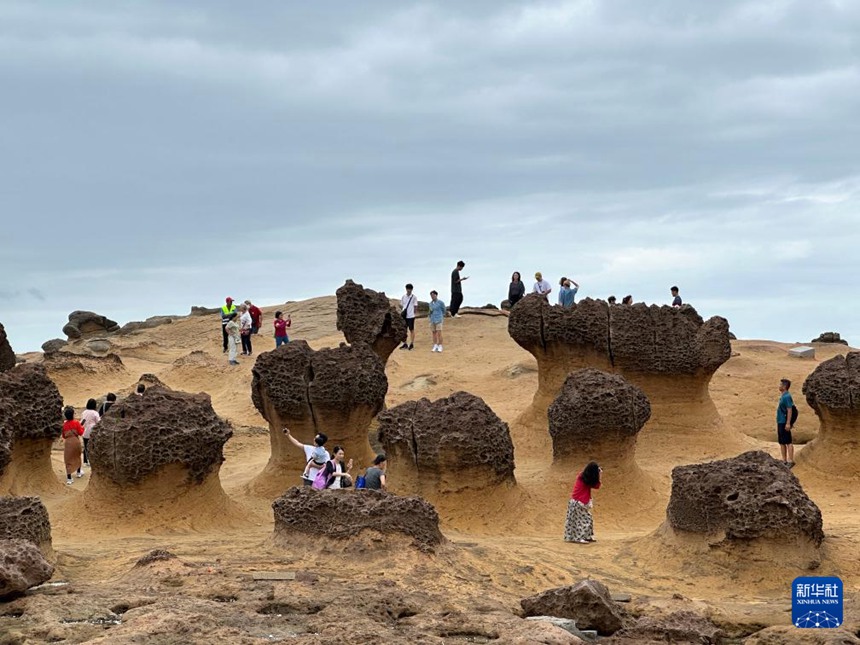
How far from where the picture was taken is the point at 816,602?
24.2ft

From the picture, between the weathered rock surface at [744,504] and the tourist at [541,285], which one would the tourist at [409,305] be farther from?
the weathered rock surface at [744,504]

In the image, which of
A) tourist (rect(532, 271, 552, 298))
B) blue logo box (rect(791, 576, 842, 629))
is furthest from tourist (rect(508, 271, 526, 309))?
blue logo box (rect(791, 576, 842, 629))

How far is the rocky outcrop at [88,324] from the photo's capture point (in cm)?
3381

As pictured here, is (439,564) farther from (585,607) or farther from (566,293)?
(566,293)

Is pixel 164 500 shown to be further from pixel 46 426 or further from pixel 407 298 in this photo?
pixel 407 298

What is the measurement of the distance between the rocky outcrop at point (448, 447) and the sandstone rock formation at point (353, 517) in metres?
3.02

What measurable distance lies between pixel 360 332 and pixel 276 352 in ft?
17.0

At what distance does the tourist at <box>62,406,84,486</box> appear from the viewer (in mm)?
15449

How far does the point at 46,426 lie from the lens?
1452cm

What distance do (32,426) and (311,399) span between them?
3404mm

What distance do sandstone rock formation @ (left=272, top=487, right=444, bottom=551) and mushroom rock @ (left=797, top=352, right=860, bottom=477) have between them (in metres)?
7.69

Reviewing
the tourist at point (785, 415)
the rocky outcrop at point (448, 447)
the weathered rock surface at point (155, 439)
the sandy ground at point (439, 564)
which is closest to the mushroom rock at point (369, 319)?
the sandy ground at point (439, 564)

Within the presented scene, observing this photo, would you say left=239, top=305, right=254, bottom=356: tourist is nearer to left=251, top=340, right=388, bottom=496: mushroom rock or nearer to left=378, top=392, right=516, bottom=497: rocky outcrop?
left=251, top=340, right=388, bottom=496: mushroom rock

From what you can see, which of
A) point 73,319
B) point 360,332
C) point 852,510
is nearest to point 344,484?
point 852,510
